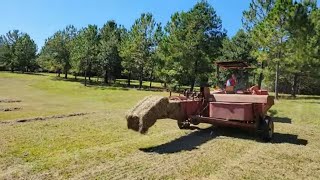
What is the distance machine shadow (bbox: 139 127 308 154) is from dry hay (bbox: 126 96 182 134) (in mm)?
750

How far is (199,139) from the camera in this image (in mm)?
Result: 12750

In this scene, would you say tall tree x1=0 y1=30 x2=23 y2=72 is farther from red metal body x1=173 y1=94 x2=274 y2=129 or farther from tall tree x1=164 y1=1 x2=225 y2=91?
red metal body x1=173 y1=94 x2=274 y2=129

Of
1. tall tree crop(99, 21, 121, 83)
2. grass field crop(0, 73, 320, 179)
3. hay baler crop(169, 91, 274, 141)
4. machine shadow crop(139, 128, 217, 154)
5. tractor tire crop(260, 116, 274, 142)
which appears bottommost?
grass field crop(0, 73, 320, 179)

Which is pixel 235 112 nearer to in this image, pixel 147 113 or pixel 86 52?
pixel 147 113

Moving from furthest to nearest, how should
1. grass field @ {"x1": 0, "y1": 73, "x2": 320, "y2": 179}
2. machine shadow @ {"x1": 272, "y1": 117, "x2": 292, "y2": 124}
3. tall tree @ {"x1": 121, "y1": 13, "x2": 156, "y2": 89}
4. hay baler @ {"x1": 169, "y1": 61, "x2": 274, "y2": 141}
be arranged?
1. tall tree @ {"x1": 121, "y1": 13, "x2": 156, "y2": 89}
2. machine shadow @ {"x1": 272, "y1": 117, "x2": 292, "y2": 124}
3. hay baler @ {"x1": 169, "y1": 61, "x2": 274, "y2": 141}
4. grass field @ {"x1": 0, "y1": 73, "x2": 320, "y2": 179}

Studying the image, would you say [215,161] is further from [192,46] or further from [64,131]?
[192,46]

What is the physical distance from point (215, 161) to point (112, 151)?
3020 millimetres

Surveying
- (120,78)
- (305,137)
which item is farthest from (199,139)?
(120,78)

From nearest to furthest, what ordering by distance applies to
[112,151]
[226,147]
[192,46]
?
[112,151], [226,147], [192,46]

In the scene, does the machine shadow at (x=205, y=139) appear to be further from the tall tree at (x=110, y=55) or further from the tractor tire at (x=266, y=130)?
the tall tree at (x=110, y=55)

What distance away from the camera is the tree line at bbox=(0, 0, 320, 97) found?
32000 millimetres

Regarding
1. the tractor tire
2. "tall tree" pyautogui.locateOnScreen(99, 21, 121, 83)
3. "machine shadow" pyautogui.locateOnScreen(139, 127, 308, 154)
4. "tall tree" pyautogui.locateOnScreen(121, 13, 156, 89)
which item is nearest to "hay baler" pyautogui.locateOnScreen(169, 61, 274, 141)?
the tractor tire

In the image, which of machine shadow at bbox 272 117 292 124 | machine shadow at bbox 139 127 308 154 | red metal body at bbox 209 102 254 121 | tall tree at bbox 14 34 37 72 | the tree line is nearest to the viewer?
machine shadow at bbox 139 127 308 154

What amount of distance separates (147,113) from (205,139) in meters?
2.90
